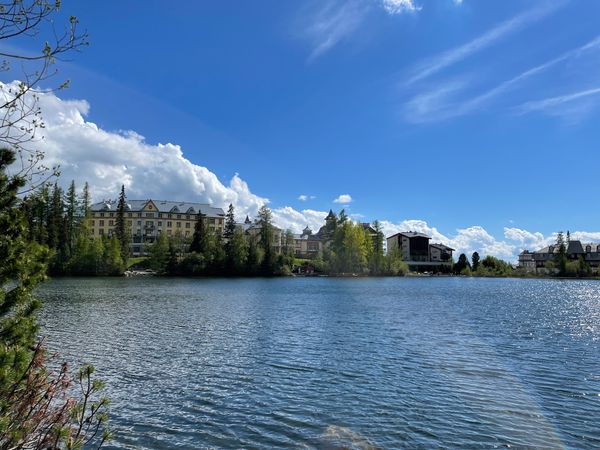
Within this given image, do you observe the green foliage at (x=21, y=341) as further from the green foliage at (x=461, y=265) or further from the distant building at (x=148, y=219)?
the green foliage at (x=461, y=265)

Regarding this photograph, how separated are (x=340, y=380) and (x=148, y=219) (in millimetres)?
162373

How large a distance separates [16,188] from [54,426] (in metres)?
3.62

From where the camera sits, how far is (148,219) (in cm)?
16750

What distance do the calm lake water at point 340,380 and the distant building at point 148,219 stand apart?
5393 inches

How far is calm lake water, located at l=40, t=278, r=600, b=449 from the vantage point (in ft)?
39.2

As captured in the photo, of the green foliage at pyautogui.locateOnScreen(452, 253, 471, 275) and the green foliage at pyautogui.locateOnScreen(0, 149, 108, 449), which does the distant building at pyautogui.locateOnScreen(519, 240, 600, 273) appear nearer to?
the green foliage at pyautogui.locateOnScreen(452, 253, 471, 275)

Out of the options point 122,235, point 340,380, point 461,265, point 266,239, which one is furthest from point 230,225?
point 340,380

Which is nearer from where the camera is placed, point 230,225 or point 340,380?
point 340,380

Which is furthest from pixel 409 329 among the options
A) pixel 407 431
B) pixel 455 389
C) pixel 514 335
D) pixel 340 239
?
pixel 340 239

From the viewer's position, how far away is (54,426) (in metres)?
6.16

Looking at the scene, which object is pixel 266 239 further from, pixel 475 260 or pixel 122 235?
pixel 475 260

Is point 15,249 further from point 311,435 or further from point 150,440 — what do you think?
point 311,435

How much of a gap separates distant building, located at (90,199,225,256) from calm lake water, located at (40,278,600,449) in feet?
449

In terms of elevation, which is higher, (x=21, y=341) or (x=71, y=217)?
(x=71, y=217)
